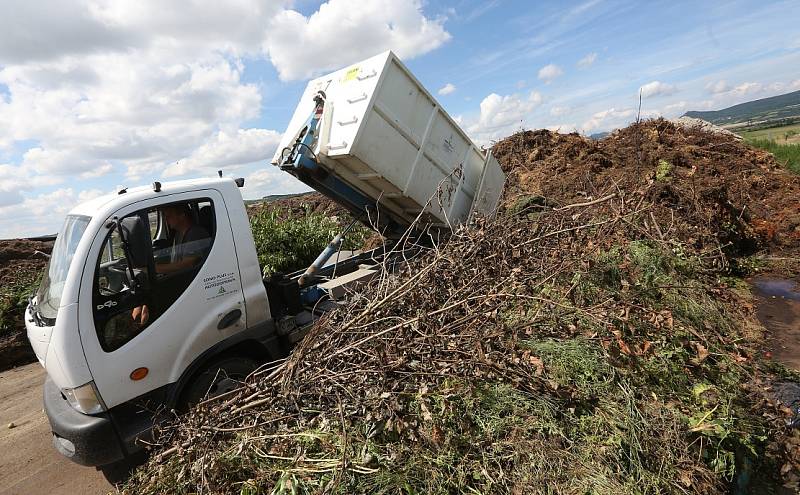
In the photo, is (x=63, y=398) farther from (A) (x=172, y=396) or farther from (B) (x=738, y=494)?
(B) (x=738, y=494)

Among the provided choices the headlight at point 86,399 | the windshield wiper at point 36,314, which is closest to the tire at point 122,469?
the headlight at point 86,399

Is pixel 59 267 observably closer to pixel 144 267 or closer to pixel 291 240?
pixel 144 267

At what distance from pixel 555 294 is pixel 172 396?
335 centimetres

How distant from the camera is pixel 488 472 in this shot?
7.80ft

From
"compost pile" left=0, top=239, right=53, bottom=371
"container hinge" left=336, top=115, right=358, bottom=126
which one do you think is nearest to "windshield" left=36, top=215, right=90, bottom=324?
"container hinge" left=336, top=115, right=358, bottom=126

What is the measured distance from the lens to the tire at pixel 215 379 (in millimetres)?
3658

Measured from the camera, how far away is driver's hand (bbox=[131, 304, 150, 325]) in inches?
131

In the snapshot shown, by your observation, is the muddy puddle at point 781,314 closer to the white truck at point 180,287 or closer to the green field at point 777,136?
the white truck at point 180,287

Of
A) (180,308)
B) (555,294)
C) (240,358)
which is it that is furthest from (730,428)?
(180,308)

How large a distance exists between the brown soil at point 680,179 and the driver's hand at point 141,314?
507 cm

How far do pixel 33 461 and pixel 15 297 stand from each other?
183 inches

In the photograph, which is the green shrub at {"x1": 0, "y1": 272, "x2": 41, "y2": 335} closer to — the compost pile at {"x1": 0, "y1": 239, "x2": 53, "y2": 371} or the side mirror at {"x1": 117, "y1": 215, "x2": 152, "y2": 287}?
the compost pile at {"x1": 0, "y1": 239, "x2": 53, "y2": 371}

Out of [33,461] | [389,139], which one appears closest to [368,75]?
[389,139]

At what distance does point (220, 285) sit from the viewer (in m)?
3.79
